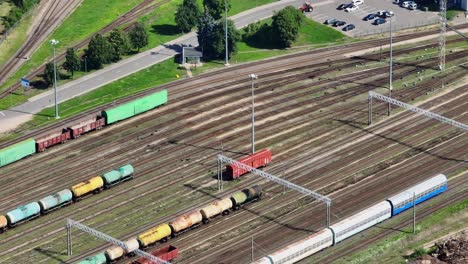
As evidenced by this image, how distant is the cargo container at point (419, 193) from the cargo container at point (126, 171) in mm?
44250

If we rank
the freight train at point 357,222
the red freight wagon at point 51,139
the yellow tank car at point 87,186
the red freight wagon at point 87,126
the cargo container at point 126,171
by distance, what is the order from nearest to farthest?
the freight train at point 357,222 < the yellow tank car at point 87,186 < the cargo container at point 126,171 < the red freight wagon at point 51,139 < the red freight wagon at point 87,126

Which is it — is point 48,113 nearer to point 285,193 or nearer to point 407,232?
point 285,193

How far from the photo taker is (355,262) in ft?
462

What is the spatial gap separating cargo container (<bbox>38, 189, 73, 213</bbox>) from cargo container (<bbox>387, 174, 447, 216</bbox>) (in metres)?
51.5

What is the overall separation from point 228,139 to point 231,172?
56.3ft

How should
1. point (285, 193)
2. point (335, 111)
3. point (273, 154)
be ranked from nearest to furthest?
point (285, 193), point (273, 154), point (335, 111)

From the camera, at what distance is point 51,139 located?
17738cm

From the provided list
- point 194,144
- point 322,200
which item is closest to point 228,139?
point 194,144

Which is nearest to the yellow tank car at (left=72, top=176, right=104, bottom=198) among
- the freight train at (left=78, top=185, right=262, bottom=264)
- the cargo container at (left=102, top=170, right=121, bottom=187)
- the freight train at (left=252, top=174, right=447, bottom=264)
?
the cargo container at (left=102, top=170, right=121, bottom=187)

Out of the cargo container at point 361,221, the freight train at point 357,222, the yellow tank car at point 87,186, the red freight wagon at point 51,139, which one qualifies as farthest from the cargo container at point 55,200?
the cargo container at point 361,221

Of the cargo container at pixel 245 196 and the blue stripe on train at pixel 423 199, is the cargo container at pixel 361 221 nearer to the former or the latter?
the blue stripe on train at pixel 423 199

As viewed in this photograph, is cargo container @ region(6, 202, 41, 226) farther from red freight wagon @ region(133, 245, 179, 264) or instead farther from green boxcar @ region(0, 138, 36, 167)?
red freight wagon @ region(133, 245, 179, 264)

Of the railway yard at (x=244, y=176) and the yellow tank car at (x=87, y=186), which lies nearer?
the railway yard at (x=244, y=176)

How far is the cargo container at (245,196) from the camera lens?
154750 mm
